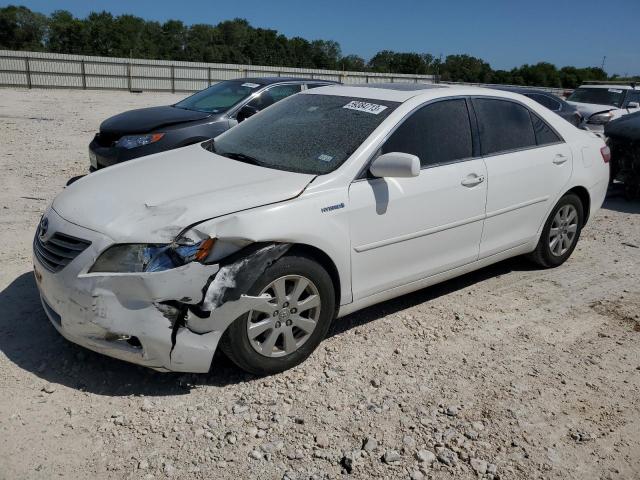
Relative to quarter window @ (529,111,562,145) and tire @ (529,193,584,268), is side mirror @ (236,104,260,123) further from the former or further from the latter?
tire @ (529,193,584,268)

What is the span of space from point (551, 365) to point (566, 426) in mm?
675

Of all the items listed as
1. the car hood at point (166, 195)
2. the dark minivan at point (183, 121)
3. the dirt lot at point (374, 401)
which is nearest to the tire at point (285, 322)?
the dirt lot at point (374, 401)

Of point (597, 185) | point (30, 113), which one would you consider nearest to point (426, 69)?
point (30, 113)

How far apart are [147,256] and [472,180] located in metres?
2.42

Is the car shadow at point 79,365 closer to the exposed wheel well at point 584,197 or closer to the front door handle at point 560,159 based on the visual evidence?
the front door handle at point 560,159

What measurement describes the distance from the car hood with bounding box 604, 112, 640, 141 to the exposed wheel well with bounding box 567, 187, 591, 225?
141 inches

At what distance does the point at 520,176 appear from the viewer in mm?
4668

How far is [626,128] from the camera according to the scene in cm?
852

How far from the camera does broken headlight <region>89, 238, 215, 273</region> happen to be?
3.03m

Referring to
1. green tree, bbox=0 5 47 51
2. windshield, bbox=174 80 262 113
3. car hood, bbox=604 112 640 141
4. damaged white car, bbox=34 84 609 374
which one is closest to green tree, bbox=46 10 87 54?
green tree, bbox=0 5 47 51

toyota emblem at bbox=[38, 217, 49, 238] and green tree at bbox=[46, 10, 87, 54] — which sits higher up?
green tree at bbox=[46, 10, 87, 54]

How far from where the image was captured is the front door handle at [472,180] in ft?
13.8

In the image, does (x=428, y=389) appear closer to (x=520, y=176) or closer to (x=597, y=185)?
(x=520, y=176)

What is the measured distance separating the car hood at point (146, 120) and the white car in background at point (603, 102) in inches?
381
